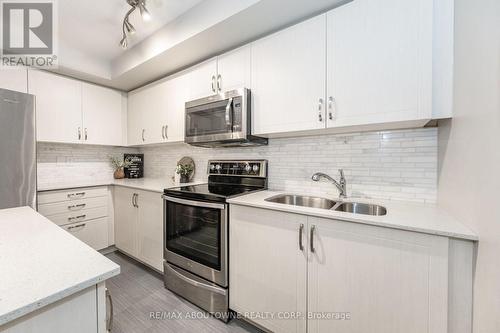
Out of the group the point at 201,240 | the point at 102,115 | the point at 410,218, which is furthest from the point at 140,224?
the point at 410,218

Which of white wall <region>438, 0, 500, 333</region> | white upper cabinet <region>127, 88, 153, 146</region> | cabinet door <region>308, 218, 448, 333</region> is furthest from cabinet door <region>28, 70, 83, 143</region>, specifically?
white wall <region>438, 0, 500, 333</region>

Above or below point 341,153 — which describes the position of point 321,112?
above

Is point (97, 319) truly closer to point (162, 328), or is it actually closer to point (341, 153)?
point (162, 328)

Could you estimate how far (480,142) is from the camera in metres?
0.88

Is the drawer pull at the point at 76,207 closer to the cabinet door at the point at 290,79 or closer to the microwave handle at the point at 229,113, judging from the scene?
the microwave handle at the point at 229,113

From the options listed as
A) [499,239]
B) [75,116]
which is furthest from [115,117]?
[499,239]

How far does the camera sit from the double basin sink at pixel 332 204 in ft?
4.91

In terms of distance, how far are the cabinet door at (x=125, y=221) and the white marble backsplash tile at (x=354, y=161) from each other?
839mm

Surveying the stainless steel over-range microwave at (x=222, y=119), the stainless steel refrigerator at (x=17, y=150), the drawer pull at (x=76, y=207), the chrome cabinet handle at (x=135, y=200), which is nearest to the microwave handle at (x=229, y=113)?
the stainless steel over-range microwave at (x=222, y=119)

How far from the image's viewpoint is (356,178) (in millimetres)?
1671

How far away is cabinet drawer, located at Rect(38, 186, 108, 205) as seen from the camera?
2265 millimetres

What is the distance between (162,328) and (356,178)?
1.85 metres

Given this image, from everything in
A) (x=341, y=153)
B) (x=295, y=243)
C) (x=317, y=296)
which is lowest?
(x=317, y=296)

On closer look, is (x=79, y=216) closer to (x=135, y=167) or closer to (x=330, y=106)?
(x=135, y=167)
